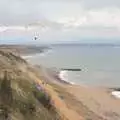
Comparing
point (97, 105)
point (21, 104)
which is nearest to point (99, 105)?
point (97, 105)

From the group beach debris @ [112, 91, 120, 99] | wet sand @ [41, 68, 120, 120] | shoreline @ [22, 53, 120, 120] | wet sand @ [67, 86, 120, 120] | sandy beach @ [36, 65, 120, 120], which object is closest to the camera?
sandy beach @ [36, 65, 120, 120]

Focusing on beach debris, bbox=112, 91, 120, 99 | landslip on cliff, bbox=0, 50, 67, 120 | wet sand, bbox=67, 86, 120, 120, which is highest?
landslip on cliff, bbox=0, 50, 67, 120

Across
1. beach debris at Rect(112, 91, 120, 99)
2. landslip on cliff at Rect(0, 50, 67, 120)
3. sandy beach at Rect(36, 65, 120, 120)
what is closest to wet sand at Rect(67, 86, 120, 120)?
sandy beach at Rect(36, 65, 120, 120)

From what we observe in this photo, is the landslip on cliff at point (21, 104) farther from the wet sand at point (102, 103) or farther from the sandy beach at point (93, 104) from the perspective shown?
the wet sand at point (102, 103)

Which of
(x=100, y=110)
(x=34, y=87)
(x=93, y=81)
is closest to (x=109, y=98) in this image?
(x=100, y=110)

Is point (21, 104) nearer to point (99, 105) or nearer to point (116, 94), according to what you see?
point (99, 105)

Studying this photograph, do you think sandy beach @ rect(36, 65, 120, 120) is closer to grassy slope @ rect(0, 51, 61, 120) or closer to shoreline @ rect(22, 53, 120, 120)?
shoreline @ rect(22, 53, 120, 120)

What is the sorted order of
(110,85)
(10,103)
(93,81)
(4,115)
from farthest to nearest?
(93,81) → (110,85) → (10,103) → (4,115)

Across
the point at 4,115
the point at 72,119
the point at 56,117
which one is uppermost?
the point at 4,115

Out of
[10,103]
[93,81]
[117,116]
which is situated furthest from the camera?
[93,81]

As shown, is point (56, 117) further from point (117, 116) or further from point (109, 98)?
point (109, 98)

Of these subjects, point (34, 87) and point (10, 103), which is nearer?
point (10, 103)
